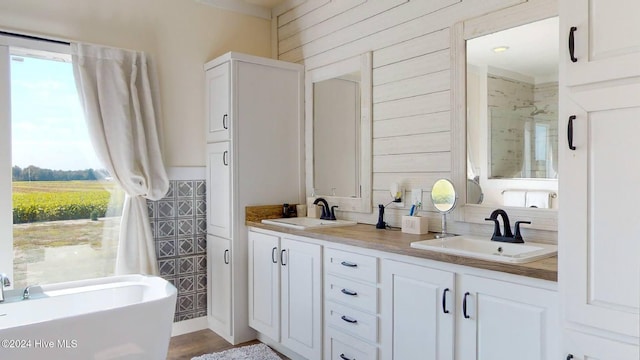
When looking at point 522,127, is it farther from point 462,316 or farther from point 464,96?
point 462,316

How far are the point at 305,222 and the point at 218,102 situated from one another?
1.16 meters

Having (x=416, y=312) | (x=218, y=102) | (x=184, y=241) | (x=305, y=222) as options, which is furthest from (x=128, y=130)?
(x=416, y=312)

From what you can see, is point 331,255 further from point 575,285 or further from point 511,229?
point 575,285

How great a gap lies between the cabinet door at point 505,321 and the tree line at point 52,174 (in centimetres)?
261

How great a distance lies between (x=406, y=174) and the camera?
2777 millimetres

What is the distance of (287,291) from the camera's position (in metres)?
2.91

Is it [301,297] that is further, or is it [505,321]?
[301,297]

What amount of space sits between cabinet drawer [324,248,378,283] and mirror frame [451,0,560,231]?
1.97 ft

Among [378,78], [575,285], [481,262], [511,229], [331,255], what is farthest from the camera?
[378,78]

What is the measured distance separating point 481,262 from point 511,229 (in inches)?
22.9

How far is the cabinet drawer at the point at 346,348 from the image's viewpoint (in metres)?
2.30

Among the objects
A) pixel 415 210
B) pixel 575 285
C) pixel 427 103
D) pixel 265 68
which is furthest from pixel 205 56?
pixel 575 285

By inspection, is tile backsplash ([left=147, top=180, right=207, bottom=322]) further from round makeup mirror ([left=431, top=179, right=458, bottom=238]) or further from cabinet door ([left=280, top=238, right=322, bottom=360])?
round makeup mirror ([left=431, top=179, right=458, bottom=238])

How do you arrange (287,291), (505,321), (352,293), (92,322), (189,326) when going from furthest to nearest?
1. (189,326)
2. (287,291)
3. (352,293)
4. (92,322)
5. (505,321)
